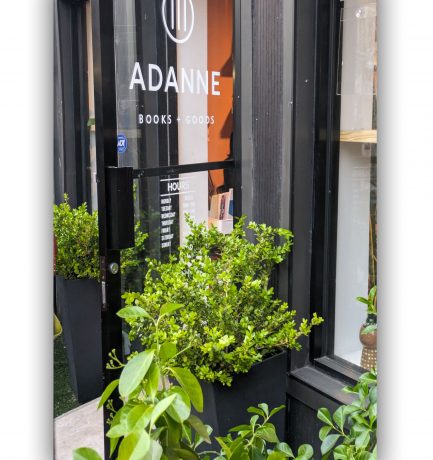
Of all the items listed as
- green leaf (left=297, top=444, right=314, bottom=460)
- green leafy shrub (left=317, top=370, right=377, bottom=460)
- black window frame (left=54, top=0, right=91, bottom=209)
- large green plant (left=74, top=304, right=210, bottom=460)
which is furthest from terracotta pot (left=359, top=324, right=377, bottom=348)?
black window frame (left=54, top=0, right=91, bottom=209)

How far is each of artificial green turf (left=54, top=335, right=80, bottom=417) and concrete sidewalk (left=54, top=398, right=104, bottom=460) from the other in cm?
6

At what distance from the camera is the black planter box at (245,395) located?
2.17m

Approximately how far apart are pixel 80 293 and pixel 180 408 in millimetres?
2577

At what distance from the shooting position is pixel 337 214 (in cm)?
254

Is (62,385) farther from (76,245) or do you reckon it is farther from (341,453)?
(341,453)

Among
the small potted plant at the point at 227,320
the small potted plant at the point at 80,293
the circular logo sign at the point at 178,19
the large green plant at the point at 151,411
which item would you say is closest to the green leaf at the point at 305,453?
the large green plant at the point at 151,411

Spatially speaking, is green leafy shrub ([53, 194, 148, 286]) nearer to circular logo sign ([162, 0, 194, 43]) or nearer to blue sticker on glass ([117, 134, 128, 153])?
blue sticker on glass ([117, 134, 128, 153])

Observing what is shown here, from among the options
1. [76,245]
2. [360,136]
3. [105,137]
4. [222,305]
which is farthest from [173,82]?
[76,245]

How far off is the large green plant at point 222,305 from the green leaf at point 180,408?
110 centimetres

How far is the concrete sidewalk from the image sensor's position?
2.93m

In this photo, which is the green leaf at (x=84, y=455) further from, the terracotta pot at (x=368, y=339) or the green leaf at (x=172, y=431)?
the terracotta pot at (x=368, y=339)
